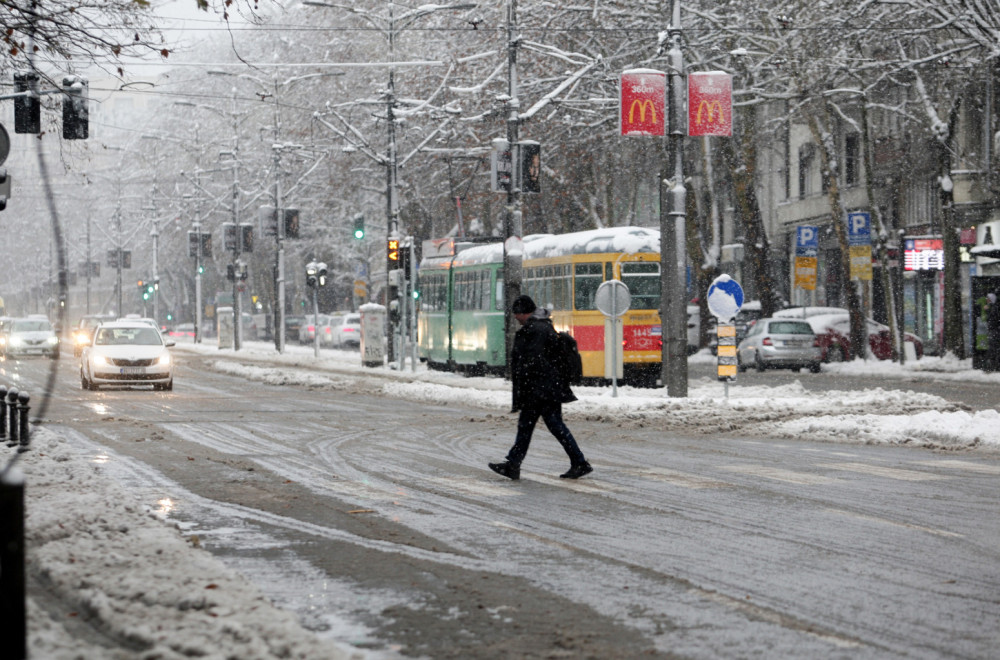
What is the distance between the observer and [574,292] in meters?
32.4

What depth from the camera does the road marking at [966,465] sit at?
14.4 meters

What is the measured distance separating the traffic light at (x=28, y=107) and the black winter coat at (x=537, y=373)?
5766mm

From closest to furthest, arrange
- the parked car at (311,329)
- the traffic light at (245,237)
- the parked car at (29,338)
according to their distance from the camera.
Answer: the parked car at (29,338)
the traffic light at (245,237)
the parked car at (311,329)

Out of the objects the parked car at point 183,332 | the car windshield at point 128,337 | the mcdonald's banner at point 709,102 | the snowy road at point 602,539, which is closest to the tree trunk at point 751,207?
the mcdonald's banner at point 709,102

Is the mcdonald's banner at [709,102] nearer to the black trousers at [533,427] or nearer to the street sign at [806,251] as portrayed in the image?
the black trousers at [533,427]

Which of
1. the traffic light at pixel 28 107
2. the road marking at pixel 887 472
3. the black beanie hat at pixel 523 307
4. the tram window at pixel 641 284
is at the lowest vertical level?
the road marking at pixel 887 472

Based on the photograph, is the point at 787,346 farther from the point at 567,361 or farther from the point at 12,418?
the point at 567,361

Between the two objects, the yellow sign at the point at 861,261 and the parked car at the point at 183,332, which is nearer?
the yellow sign at the point at 861,261

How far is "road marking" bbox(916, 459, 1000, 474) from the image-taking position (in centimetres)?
1441

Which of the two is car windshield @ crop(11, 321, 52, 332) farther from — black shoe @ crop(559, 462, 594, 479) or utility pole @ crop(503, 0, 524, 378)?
black shoe @ crop(559, 462, 594, 479)

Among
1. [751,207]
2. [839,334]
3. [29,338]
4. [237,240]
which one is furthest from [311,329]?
[839,334]

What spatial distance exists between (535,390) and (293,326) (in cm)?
6875

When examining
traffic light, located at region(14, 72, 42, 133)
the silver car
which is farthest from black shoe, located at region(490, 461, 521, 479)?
the silver car

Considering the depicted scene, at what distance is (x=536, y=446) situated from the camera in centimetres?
1745
